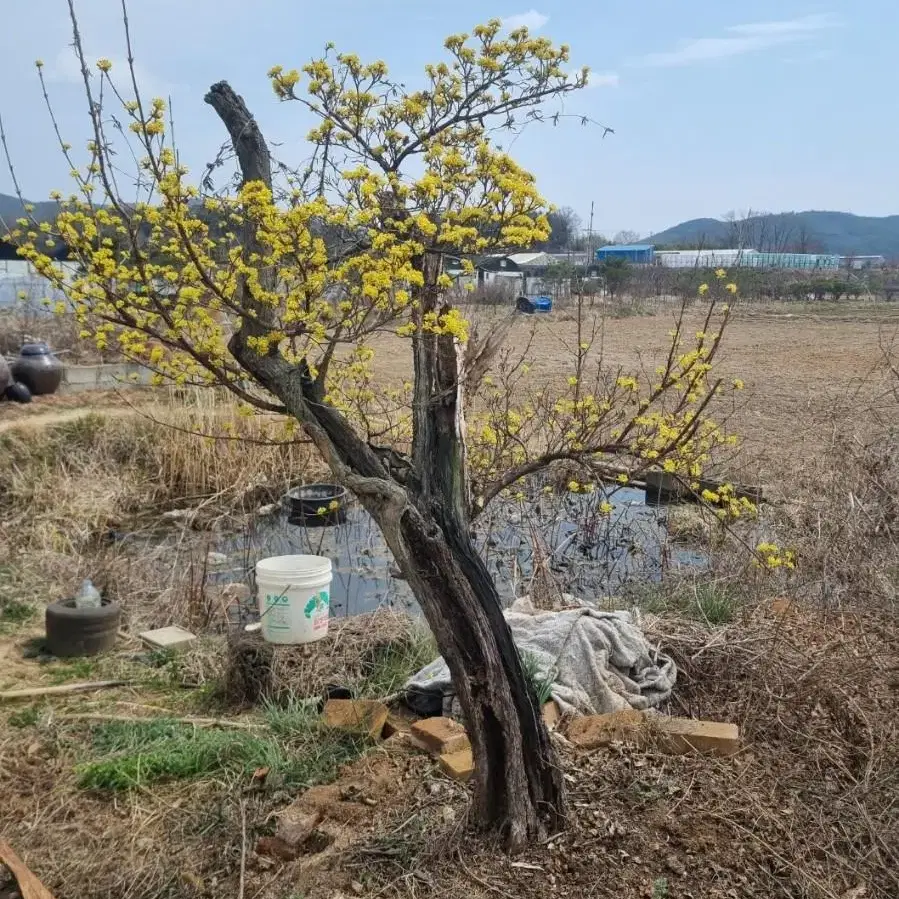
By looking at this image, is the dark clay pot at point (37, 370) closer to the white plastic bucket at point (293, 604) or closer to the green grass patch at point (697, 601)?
the white plastic bucket at point (293, 604)

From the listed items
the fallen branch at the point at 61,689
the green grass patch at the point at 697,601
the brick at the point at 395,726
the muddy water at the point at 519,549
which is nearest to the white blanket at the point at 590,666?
the brick at the point at 395,726

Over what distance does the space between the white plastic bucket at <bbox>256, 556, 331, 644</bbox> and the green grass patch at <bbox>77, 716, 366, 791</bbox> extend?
2.57 ft

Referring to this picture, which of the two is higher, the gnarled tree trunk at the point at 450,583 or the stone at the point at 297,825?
the gnarled tree trunk at the point at 450,583

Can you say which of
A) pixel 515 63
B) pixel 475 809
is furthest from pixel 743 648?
pixel 515 63

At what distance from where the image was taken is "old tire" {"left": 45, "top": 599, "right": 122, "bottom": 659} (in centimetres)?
522

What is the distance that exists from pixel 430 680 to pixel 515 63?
8.51 ft

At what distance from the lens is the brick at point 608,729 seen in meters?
3.41

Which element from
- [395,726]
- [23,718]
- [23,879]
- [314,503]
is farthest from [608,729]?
[314,503]

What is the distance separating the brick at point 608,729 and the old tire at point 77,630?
3.00m

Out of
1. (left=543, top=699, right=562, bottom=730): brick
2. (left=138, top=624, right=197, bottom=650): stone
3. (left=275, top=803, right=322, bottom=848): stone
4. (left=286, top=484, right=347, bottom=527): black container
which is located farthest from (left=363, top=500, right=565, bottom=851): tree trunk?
(left=286, top=484, right=347, bottom=527): black container

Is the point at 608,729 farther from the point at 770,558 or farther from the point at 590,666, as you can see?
the point at 770,558

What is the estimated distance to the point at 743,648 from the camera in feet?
13.8

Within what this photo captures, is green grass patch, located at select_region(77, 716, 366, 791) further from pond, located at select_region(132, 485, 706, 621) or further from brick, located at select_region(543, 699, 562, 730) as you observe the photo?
pond, located at select_region(132, 485, 706, 621)

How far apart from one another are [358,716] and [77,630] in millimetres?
2241
